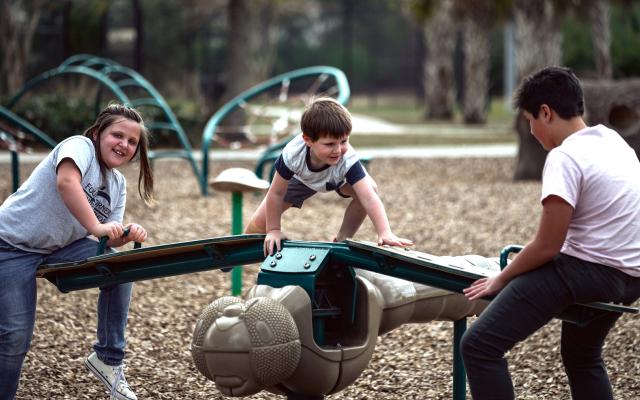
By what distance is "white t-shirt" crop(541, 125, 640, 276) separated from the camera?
2.94 m

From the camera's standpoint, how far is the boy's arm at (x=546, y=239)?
113 inches

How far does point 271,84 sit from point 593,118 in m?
3.38

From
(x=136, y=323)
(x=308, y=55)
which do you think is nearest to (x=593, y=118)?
(x=136, y=323)

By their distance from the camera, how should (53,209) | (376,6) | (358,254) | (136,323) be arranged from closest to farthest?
(358,254)
(53,209)
(136,323)
(376,6)

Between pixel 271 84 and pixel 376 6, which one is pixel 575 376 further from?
pixel 376 6

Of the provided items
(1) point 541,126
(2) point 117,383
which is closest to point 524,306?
(1) point 541,126

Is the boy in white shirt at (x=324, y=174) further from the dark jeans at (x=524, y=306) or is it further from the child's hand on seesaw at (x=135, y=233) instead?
the dark jeans at (x=524, y=306)

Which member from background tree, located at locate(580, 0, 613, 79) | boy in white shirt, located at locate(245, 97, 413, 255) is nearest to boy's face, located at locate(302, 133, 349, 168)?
boy in white shirt, located at locate(245, 97, 413, 255)

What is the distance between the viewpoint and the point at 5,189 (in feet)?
32.8

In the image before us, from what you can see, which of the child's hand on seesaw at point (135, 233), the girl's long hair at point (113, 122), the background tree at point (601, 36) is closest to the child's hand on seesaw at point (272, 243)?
the child's hand on seesaw at point (135, 233)

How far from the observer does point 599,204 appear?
2.97 metres

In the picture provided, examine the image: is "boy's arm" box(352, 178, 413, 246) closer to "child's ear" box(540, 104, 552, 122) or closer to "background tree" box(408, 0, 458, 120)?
"child's ear" box(540, 104, 552, 122)

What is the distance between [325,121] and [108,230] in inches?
33.4

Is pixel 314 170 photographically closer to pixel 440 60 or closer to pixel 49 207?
pixel 49 207
